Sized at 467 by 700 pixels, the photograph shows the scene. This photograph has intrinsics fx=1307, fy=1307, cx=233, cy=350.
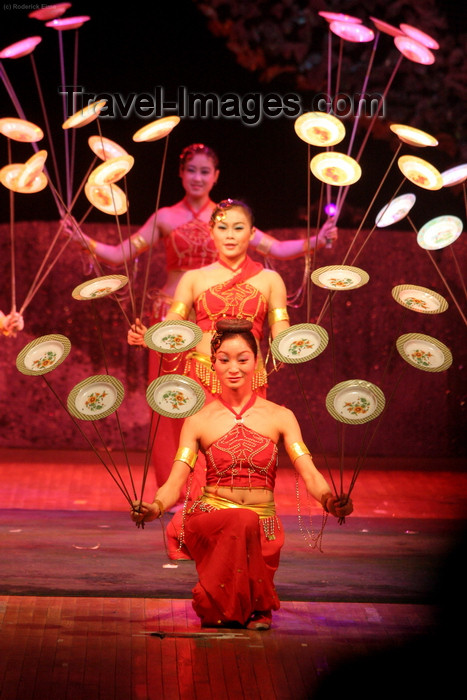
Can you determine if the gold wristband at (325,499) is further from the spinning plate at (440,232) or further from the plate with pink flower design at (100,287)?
the spinning plate at (440,232)

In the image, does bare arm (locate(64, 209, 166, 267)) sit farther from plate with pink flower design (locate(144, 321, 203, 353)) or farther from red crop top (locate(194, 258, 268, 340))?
plate with pink flower design (locate(144, 321, 203, 353))

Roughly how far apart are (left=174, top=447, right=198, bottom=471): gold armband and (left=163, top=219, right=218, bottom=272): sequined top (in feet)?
5.42

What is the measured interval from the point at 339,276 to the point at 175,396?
25.8 inches

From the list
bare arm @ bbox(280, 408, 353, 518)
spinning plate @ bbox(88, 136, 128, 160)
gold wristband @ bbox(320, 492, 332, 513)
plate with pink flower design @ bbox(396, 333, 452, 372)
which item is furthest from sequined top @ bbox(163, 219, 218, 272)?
gold wristband @ bbox(320, 492, 332, 513)

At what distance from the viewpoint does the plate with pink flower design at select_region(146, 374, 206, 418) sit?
3980mm

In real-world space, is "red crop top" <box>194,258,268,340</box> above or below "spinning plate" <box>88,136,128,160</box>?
below

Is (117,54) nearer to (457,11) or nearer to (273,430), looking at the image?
(457,11)

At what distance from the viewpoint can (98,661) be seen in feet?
12.0

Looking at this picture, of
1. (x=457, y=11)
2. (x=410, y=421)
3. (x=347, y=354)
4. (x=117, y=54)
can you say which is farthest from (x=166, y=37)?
(x=410, y=421)

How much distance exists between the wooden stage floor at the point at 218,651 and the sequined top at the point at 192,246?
1.76 meters

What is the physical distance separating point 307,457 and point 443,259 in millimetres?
3338

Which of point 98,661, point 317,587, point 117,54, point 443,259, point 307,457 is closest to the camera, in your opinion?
point 98,661

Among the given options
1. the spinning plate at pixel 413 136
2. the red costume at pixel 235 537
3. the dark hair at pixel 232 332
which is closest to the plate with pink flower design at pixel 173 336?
the dark hair at pixel 232 332

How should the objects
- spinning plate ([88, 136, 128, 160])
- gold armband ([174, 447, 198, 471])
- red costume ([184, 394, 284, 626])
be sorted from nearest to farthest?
red costume ([184, 394, 284, 626]), gold armband ([174, 447, 198, 471]), spinning plate ([88, 136, 128, 160])
